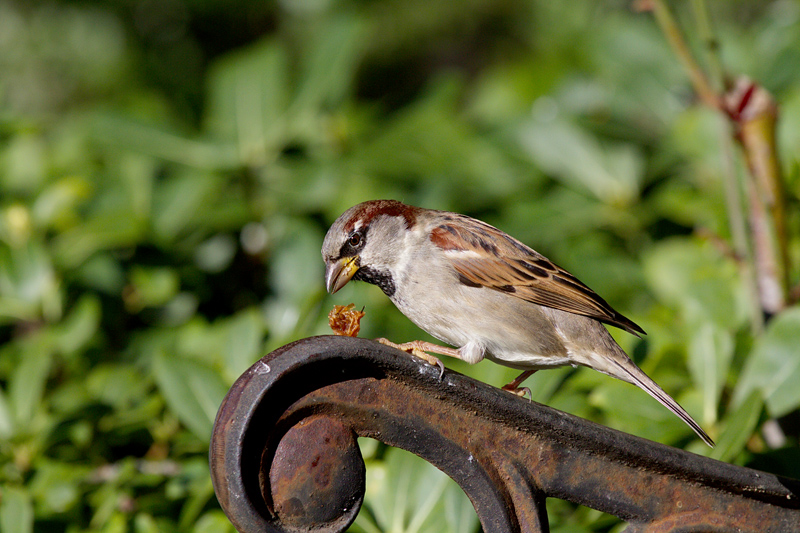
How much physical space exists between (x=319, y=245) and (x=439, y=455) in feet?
4.00

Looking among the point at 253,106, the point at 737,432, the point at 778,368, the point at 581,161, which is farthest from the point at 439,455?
the point at 253,106

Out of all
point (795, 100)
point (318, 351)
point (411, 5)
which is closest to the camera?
point (318, 351)

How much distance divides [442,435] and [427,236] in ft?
2.67

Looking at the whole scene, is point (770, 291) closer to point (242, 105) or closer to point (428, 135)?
point (428, 135)

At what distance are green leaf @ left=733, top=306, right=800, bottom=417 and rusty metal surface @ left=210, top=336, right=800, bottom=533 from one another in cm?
38

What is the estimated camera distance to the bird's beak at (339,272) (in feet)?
5.65

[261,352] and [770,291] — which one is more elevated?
[770,291]

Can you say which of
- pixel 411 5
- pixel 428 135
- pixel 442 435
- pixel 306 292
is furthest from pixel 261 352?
pixel 411 5

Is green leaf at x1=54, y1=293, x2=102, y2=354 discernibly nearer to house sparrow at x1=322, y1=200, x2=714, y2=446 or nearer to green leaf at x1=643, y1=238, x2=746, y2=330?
house sparrow at x1=322, y1=200, x2=714, y2=446

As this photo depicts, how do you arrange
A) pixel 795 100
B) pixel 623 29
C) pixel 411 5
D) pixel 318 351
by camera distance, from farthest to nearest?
1. pixel 411 5
2. pixel 623 29
3. pixel 795 100
4. pixel 318 351

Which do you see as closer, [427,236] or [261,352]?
[261,352]

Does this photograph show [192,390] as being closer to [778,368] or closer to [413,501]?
[413,501]

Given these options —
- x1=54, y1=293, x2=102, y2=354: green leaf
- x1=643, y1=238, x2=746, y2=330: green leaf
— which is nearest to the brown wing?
x1=643, y1=238, x2=746, y2=330: green leaf

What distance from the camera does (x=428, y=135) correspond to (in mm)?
2582
